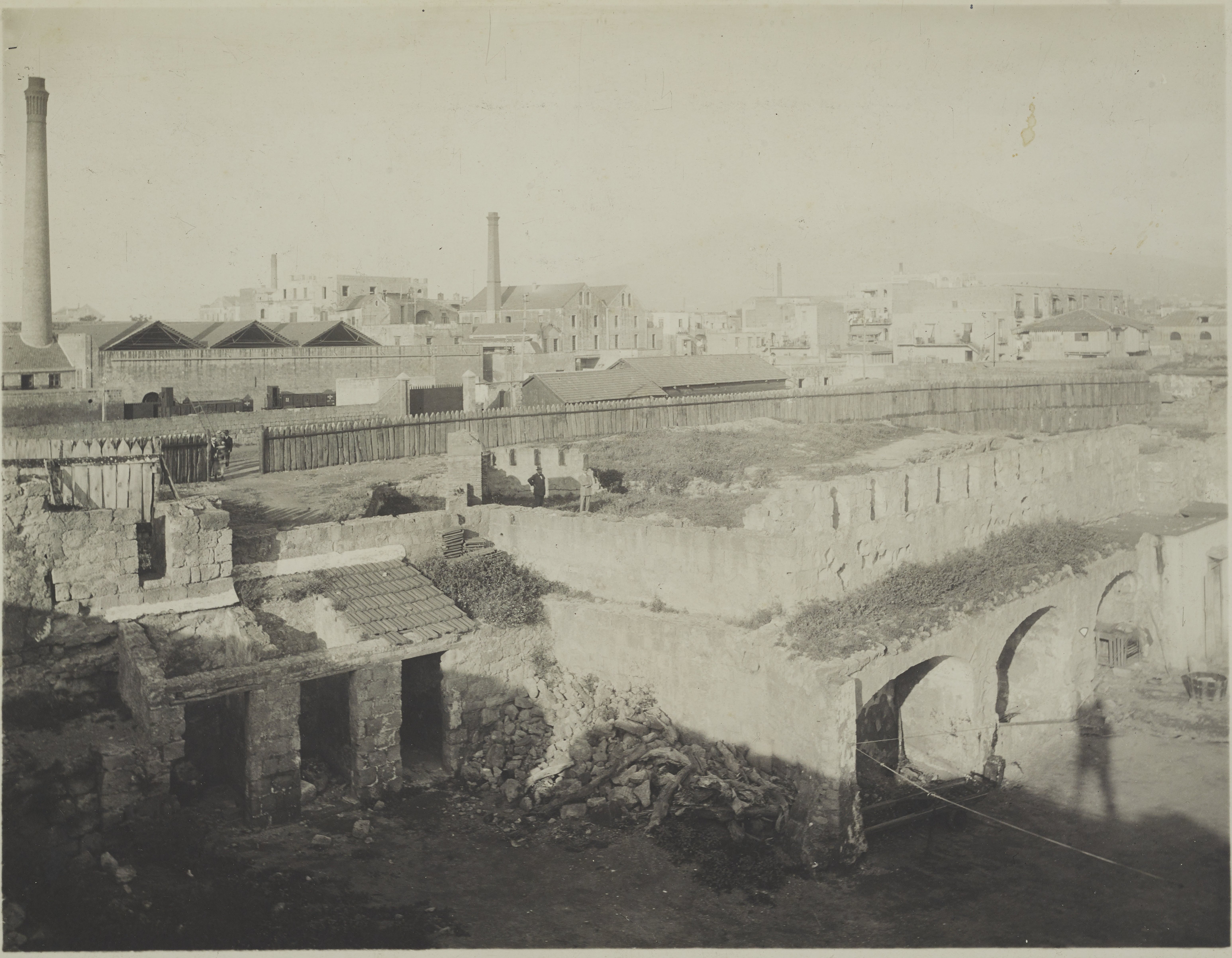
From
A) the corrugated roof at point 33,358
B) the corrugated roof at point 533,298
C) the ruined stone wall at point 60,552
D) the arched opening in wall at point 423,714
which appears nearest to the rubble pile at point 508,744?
the arched opening in wall at point 423,714

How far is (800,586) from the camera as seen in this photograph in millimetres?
12828

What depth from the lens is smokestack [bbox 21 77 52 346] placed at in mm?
12750

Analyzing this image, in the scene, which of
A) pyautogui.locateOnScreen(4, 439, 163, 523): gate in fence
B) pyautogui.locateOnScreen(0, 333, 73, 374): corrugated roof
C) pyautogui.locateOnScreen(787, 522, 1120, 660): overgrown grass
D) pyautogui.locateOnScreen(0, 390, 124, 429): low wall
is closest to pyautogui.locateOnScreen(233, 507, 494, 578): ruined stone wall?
pyautogui.locateOnScreen(4, 439, 163, 523): gate in fence

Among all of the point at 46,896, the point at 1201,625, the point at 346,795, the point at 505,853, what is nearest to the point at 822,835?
the point at 505,853

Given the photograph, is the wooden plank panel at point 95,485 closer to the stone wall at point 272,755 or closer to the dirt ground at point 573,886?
the stone wall at point 272,755

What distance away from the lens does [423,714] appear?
1382 centimetres

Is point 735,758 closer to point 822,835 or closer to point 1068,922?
→ point 822,835

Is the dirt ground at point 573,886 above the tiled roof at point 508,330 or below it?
below

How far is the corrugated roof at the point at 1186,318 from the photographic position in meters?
35.2

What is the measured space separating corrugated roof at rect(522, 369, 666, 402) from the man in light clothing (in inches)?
430

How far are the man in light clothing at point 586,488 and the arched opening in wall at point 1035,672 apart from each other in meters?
7.68

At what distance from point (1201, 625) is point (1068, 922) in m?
9.13

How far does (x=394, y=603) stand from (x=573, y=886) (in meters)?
4.77

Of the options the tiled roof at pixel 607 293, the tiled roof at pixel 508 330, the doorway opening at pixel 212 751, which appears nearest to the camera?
the doorway opening at pixel 212 751
